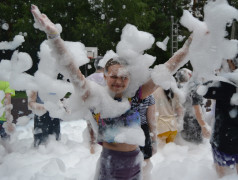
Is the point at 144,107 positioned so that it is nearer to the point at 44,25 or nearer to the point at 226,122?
the point at 226,122

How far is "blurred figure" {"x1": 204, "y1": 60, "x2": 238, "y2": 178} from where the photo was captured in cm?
232

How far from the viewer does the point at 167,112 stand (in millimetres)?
4102

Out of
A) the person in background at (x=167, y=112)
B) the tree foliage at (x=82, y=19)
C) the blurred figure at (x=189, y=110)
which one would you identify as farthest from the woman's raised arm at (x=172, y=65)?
the tree foliage at (x=82, y=19)

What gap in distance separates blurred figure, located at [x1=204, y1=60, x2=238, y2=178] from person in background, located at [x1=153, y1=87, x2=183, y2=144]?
1578 mm

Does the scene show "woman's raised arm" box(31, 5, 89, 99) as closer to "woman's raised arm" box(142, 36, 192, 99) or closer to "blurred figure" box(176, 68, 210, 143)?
"woman's raised arm" box(142, 36, 192, 99)

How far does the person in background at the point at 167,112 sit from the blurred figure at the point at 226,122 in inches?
62.1

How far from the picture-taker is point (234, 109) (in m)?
2.32

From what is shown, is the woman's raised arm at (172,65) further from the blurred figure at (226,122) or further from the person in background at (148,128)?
the person in background at (148,128)

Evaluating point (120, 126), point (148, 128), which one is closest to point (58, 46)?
point (120, 126)

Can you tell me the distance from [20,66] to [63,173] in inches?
51.5

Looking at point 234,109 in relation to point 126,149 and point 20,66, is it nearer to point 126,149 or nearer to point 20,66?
point 126,149

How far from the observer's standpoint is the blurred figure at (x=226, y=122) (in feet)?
7.61

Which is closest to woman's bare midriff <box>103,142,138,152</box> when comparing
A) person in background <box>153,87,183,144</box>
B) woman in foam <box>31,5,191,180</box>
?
woman in foam <box>31,5,191,180</box>

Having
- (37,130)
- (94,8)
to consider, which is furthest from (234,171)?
(94,8)
